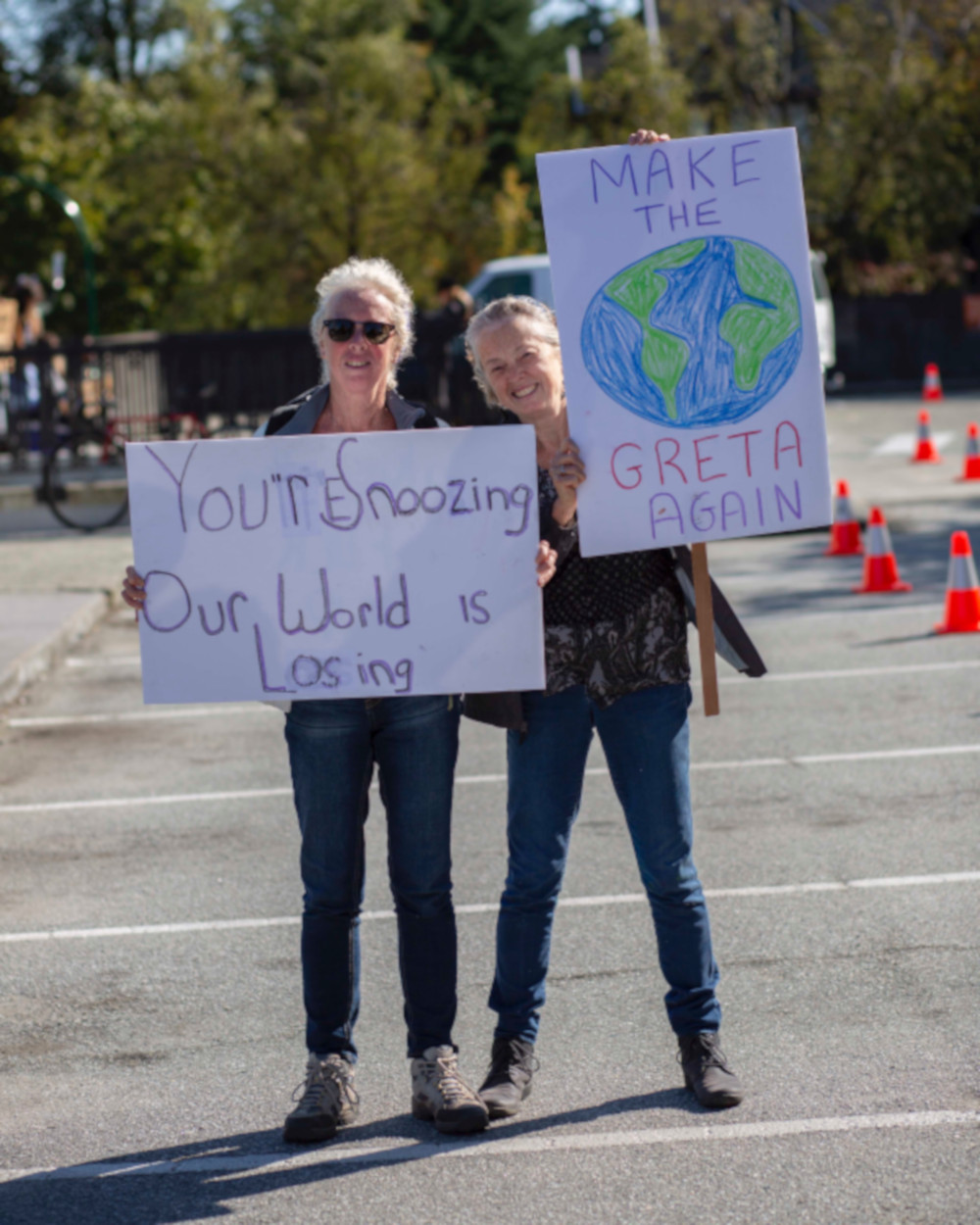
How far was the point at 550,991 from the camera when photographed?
198 inches

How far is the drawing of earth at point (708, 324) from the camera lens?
4246 millimetres

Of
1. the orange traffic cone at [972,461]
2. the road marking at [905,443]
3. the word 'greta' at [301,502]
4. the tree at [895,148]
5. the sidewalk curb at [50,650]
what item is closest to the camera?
the word 'greta' at [301,502]

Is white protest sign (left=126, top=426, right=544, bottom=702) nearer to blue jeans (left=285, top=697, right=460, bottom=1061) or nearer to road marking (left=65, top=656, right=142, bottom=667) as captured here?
blue jeans (left=285, top=697, right=460, bottom=1061)

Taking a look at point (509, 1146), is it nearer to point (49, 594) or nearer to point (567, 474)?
point (567, 474)

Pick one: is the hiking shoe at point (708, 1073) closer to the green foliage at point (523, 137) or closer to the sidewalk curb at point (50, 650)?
the sidewalk curb at point (50, 650)

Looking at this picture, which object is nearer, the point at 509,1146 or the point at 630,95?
the point at 509,1146

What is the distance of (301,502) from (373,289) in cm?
52

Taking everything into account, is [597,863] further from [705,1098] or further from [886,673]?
[886,673]

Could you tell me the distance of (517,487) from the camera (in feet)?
13.5

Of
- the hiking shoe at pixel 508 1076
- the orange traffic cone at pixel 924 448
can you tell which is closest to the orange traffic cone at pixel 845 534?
the orange traffic cone at pixel 924 448

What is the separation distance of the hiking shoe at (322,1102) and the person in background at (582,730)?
1.08 feet

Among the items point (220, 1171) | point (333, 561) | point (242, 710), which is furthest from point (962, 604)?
point (220, 1171)

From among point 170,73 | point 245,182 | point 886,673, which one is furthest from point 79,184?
point 886,673

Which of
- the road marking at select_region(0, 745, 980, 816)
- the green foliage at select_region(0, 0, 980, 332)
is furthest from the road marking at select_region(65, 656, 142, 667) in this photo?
the green foliage at select_region(0, 0, 980, 332)
